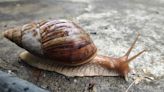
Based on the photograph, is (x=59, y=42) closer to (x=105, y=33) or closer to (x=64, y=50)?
(x=64, y=50)

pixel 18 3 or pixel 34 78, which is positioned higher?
pixel 34 78

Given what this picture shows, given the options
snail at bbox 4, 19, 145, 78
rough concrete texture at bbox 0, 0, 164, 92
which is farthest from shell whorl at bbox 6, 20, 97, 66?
rough concrete texture at bbox 0, 0, 164, 92

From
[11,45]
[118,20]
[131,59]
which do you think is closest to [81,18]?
[118,20]

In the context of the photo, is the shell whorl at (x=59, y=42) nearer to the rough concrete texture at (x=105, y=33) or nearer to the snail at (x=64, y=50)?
the snail at (x=64, y=50)

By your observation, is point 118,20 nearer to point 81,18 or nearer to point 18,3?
point 81,18

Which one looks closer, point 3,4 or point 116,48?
point 116,48

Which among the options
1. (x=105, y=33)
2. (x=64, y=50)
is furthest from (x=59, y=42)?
(x=105, y=33)
